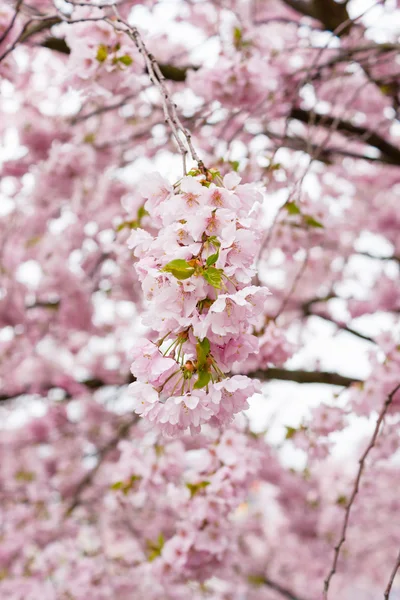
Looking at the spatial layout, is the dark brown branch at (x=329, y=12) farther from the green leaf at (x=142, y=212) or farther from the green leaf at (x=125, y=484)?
the green leaf at (x=125, y=484)

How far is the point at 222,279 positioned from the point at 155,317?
108 mm

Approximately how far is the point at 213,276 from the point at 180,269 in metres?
0.05

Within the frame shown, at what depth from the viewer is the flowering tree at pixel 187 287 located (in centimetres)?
85

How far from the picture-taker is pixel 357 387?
2059mm

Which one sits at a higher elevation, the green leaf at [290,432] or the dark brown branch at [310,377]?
the green leaf at [290,432]

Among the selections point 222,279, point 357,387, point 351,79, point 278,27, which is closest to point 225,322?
point 222,279

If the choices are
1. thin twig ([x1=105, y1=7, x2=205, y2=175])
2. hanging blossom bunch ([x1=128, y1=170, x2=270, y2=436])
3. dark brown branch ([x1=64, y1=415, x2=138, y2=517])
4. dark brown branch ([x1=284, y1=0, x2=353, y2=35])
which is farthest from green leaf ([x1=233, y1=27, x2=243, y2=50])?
dark brown branch ([x1=64, y1=415, x2=138, y2=517])

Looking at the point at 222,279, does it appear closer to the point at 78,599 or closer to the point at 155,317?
the point at 155,317

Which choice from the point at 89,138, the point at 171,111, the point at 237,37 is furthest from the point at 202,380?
the point at 89,138

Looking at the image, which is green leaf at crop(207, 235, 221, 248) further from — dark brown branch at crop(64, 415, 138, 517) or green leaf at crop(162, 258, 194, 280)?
dark brown branch at crop(64, 415, 138, 517)

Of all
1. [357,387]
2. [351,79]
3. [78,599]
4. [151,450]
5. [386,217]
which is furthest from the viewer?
[386,217]

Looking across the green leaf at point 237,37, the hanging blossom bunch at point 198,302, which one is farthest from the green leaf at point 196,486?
the green leaf at point 237,37

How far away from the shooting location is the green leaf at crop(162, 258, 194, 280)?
0.76 meters

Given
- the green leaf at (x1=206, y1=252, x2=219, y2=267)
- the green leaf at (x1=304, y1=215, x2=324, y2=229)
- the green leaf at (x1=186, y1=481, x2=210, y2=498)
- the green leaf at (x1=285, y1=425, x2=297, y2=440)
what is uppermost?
the green leaf at (x1=206, y1=252, x2=219, y2=267)
